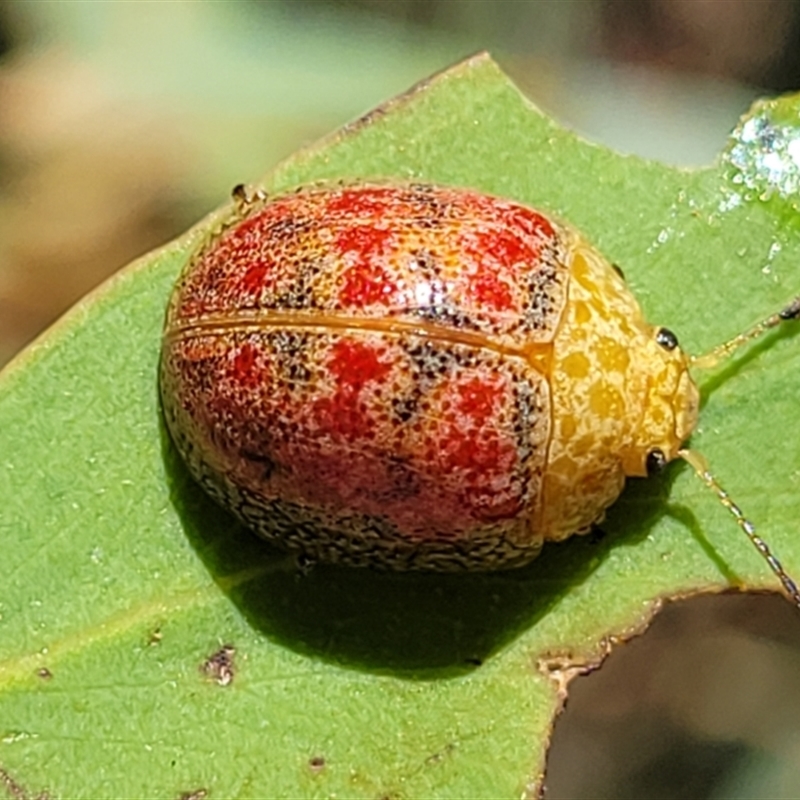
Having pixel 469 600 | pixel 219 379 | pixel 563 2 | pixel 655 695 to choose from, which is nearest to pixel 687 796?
pixel 655 695

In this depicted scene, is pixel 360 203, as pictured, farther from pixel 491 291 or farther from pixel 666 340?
pixel 666 340

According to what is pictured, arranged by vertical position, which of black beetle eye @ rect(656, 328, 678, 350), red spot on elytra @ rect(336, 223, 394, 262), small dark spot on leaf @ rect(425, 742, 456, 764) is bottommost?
small dark spot on leaf @ rect(425, 742, 456, 764)

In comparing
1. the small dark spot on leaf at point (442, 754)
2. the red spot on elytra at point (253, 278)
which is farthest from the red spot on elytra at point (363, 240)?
the small dark spot on leaf at point (442, 754)

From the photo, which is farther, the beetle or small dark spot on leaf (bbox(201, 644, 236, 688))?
small dark spot on leaf (bbox(201, 644, 236, 688))

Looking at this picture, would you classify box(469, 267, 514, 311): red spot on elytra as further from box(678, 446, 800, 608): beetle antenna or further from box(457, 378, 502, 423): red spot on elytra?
box(678, 446, 800, 608): beetle antenna

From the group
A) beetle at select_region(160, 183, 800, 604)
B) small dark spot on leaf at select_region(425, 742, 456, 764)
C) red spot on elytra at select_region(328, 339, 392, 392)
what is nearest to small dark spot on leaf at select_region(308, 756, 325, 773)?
small dark spot on leaf at select_region(425, 742, 456, 764)

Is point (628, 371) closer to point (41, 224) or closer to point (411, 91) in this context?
point (411, 91)
